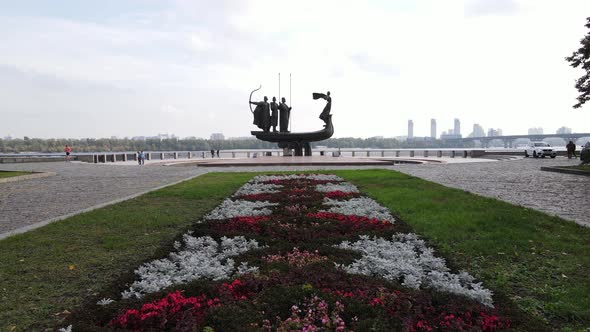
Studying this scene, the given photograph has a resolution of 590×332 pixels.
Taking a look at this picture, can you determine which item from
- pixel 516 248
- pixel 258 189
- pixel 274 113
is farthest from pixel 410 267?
pixel 274 113

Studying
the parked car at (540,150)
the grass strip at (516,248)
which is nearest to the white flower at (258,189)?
the grass strip at (516,248)

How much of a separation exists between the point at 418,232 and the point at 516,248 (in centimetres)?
151

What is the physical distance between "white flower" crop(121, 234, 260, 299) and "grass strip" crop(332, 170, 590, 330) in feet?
9.23

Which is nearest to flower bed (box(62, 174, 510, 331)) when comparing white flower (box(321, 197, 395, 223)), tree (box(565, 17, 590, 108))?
white flower (box(321, 197, 395, 223))

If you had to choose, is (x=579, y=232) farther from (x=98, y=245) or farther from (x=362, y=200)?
(x=98, y=245)

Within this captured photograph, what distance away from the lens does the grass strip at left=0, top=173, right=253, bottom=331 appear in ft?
13.3

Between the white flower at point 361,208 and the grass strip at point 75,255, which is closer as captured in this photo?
the grass strip at point 75,255

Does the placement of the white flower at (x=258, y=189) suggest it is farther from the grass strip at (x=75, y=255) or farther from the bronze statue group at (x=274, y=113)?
the bronze statue group at (x=274, y=113)

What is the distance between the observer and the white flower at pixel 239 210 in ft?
28.8

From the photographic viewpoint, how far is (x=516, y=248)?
599cm

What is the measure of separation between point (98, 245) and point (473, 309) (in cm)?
534

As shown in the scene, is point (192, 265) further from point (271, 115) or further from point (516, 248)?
point (271, 115)

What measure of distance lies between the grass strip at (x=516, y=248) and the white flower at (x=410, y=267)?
244 mm

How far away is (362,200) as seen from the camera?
423 inches
